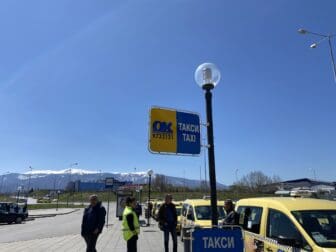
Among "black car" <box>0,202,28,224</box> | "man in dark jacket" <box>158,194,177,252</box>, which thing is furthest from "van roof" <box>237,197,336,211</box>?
"black car" <box>0,202,28,224</box>

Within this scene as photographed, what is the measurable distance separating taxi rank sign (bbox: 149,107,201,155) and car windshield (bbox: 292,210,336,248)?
207cm

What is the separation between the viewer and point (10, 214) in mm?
34406

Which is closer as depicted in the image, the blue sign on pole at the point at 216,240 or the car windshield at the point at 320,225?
the blue sign on pole at the point at 216,240

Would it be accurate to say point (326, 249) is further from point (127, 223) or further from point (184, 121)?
point (127, 223)

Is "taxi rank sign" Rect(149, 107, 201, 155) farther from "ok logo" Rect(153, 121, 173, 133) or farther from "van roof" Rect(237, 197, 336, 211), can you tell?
"van roof" Rect(237, 197, 336, 211)

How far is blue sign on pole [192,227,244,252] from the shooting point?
18.5ft

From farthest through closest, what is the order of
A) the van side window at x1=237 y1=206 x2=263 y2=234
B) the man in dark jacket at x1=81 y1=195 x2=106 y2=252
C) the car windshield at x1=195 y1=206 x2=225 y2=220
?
the car windshield at x1=195 y1=206 x2=225 y2=220, the man in dark jacket at x1=81 y1=195 x2=106 y2=252, the van side window at x1=237 y1=206 x2=263 y2=234

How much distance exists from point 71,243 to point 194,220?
16.9ft

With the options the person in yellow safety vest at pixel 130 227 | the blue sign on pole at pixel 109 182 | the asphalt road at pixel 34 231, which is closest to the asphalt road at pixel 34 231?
the asphalt road at pixel 34 231

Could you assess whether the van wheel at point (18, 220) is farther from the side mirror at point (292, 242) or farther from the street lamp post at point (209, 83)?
the side mirror at point (292, 242)

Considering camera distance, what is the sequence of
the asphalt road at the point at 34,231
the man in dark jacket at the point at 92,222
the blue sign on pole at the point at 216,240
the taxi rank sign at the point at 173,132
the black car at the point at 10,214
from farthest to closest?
the black car at the point at 10,214 → the asphalt road at the point at 34,231 → the man in dark jacket at the point at 92,222 → the taxi rank sign at the point at 173,132 → the blue sign on pole at the point at 216,240

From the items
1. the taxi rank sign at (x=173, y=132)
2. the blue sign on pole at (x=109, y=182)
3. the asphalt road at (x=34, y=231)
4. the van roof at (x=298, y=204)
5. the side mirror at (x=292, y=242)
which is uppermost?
the blue sign on pole at (x=109, y=182)

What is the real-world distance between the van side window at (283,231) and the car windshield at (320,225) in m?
0.16

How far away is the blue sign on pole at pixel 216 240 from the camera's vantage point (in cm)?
563
